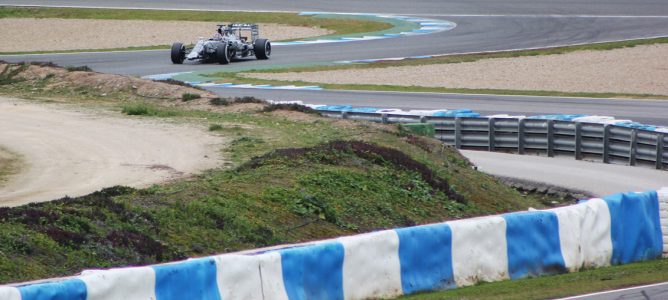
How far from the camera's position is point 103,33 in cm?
5303

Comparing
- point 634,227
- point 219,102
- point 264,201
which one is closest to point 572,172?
point 219,102

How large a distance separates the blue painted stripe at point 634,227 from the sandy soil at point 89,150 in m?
6.26

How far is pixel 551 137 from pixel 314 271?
14.7 metres

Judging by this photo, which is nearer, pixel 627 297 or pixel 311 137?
pixel 627 297

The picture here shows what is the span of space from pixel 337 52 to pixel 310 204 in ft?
100

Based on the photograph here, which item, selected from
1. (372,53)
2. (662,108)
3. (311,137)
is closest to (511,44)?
(372,53)

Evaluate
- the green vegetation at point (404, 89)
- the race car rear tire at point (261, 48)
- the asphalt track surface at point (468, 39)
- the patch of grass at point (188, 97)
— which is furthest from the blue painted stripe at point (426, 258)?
the race car rear tire at point (261, 48)

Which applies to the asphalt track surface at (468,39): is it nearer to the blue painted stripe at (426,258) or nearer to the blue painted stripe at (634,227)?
the blue painted stripe at (634,227)

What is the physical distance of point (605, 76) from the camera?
117ft

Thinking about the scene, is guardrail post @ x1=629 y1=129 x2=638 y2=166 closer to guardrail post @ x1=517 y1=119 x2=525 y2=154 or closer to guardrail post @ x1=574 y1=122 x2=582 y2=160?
guardrail post @ x1=574 y1=122 x2=582 y2=160

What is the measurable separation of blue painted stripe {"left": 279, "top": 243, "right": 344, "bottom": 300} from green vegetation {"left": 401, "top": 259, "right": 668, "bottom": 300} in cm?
82

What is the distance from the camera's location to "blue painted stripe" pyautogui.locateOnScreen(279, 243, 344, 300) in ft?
31.6

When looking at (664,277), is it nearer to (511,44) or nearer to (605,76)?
(605,76)

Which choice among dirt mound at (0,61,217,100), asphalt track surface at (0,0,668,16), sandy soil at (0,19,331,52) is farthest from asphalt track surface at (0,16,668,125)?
dirt mound at (0,61,217,100)
